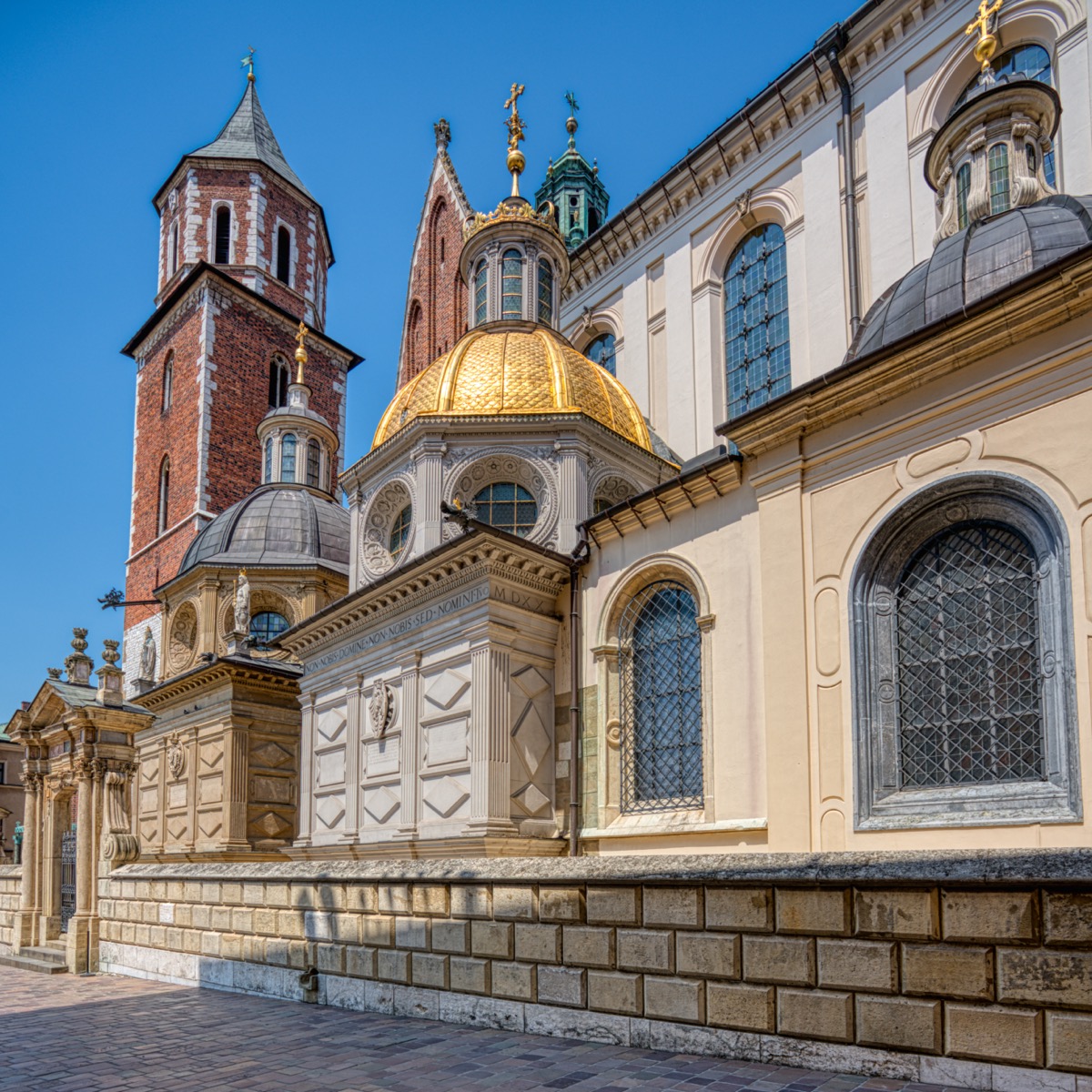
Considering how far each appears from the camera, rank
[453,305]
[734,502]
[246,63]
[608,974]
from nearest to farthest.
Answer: [608,974]
[734,502]
[453,305]
[246,63]

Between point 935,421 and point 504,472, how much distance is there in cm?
794

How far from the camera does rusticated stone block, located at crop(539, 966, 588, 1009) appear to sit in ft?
25.9

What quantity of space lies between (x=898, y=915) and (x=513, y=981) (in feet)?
11.3

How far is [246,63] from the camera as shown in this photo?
45.7m

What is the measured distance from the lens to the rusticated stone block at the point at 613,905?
299 inches

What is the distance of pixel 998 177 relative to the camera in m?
13.6

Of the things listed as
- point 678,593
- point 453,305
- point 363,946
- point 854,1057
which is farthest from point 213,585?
point 854,1057

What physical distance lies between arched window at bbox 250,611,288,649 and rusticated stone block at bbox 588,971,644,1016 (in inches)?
723

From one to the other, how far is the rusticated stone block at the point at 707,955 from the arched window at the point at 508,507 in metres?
9.93

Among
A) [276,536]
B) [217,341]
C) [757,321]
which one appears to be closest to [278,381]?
[217,341]

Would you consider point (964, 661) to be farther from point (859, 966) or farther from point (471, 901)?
point (471, 901)

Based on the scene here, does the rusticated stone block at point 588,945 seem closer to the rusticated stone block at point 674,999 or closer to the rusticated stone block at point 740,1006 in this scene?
the rusticated stone block at point 674,999

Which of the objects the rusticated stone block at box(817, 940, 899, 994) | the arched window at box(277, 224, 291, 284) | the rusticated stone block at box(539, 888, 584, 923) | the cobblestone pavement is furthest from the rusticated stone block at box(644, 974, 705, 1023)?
the arched window at box(277, 224, 291, 284)

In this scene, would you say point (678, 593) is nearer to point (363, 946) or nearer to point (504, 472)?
point (504, 472)
